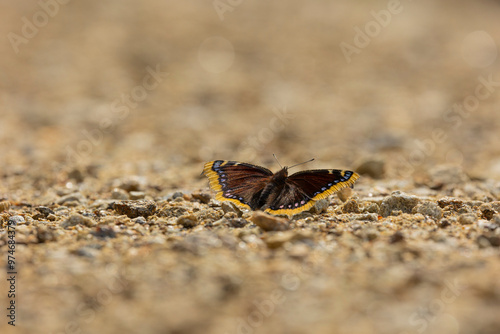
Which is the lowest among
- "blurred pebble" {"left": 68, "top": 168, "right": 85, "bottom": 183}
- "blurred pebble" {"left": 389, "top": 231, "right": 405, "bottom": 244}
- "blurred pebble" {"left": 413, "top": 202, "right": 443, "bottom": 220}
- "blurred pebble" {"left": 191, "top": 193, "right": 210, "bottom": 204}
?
"blurred pebble" {"left": 389, "top": 231, "right": 405, "bottom": 244}

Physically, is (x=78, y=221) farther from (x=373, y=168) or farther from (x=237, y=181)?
(x=373, y=168)

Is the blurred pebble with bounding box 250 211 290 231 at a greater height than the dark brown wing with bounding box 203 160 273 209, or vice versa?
the dark brown wing with bounding box 203 160 273 209

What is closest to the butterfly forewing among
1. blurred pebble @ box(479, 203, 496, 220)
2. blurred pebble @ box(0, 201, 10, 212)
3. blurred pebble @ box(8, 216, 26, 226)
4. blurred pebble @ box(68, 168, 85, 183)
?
blurred pebble @ box(479, 203, 496, 220)

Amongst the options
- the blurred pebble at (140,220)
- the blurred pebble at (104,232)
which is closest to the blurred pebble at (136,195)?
the blurred pebble at (140,220)

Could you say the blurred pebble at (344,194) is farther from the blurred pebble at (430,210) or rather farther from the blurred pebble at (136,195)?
the blurred pebble at (136,195)

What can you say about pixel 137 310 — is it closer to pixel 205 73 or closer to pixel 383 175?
pixel 383 175

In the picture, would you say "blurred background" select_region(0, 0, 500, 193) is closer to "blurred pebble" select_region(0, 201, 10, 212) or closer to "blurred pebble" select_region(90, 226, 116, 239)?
"blurred pebble" select_region(0, 201, 10, 212)

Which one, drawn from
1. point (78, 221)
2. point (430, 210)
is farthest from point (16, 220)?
point (430, 210)
